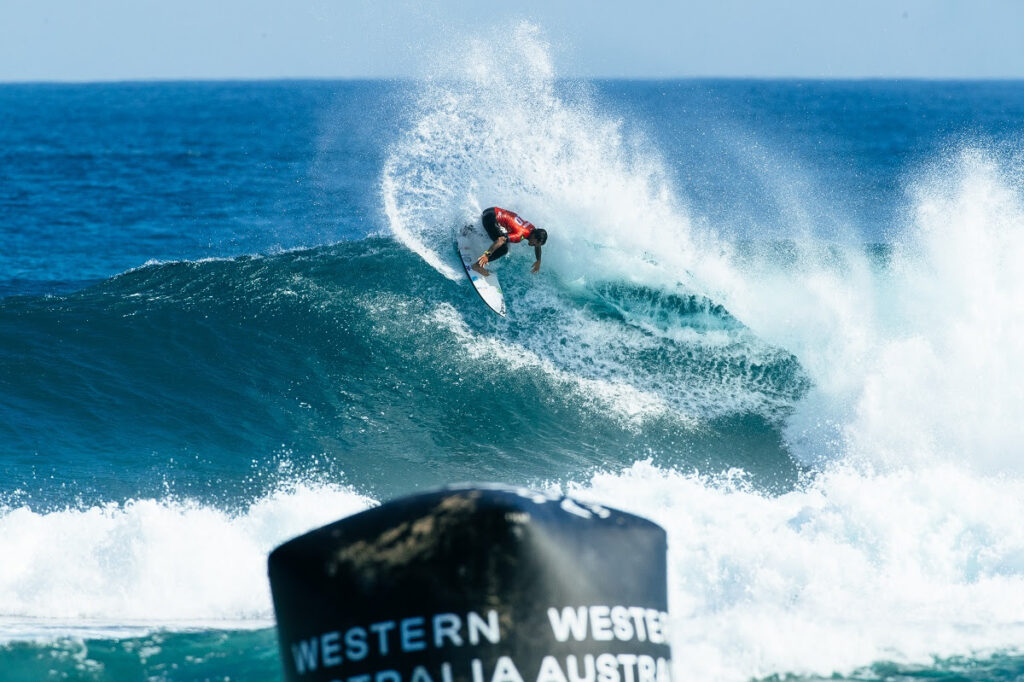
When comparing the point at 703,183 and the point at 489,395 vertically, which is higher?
the point at 703,183

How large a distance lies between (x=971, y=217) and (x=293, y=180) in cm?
2698

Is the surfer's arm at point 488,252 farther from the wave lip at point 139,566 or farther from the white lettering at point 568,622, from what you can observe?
the white lettering at point 568,622

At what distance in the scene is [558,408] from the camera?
45.9ft

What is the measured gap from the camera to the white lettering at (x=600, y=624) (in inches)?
179

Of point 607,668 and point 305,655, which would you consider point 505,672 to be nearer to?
point 607,668

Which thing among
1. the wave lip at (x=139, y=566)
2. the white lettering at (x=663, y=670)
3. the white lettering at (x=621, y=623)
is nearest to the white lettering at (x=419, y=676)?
the white lettering at (x=621, y=623)

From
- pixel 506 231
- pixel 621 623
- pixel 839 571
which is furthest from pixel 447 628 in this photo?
pixel 506 231

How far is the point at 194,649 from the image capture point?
26.6ft

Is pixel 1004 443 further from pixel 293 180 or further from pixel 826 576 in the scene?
pixel 293 180

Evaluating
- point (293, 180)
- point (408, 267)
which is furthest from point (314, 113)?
point (408, 267)

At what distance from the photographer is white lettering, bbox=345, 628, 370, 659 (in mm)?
4426

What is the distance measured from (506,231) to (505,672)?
33.7 ft

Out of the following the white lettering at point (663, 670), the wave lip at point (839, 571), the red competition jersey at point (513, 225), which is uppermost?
the red competition jersey at point (513, 225)

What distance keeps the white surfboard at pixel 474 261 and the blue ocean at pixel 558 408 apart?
1.30 ft
